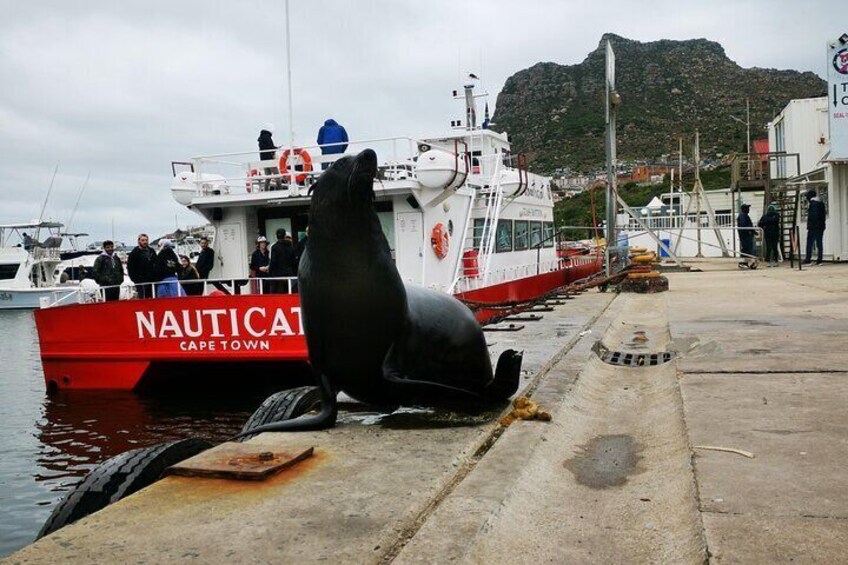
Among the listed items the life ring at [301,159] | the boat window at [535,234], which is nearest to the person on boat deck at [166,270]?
the life ring at [301,159]

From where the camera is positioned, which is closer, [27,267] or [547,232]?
[547,232]

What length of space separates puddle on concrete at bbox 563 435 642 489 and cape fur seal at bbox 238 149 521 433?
0.73m

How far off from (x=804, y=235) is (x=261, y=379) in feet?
56.5

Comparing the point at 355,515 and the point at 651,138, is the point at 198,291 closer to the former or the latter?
the point at 355,515

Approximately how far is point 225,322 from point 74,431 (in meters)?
2.45

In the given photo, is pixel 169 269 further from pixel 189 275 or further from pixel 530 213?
pixel 530 213

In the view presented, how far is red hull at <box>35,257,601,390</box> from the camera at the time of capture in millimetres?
9641

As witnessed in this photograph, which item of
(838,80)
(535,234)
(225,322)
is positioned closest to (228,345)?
(225,322)

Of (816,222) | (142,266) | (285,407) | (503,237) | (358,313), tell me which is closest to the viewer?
(358,313)

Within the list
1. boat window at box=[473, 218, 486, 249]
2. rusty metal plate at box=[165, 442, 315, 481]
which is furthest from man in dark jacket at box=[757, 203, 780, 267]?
rusty metal plate at box=[165, 442, 315, 481]

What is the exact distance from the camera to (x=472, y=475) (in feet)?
10.0

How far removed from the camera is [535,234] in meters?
20.4

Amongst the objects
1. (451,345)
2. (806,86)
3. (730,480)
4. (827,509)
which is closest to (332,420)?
(451,345)

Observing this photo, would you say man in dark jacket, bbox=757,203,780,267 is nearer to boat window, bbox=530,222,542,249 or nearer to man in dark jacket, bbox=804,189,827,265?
man in dark jacket, bbox=804,189,827,265
